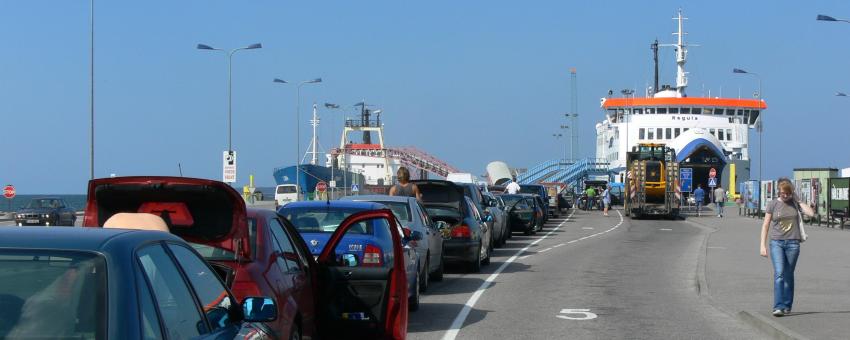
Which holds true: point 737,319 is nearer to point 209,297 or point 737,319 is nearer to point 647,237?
point 209,297

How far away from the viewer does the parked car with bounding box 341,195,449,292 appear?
48.1 feet

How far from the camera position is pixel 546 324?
12.1m

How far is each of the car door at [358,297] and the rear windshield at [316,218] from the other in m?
2.91

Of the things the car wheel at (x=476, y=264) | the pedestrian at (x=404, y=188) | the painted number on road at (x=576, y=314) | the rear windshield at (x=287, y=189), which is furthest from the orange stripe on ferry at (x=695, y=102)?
the painted number on road at (x=576, y=314)

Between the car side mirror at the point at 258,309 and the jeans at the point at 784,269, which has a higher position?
the car side mirror at the point at 258,309

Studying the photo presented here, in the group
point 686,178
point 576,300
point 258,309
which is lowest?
point 576,300

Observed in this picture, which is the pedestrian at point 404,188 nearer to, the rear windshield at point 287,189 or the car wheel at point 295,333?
the car wheel at point 295,333

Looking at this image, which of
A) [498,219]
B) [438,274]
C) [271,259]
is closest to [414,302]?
[438,274]

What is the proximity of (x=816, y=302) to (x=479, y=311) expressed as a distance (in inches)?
160

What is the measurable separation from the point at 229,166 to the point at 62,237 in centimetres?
3295

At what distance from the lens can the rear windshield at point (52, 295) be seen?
3980 millimetres

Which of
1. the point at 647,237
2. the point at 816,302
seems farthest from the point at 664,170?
the point at 816,302

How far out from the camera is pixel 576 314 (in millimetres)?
13008

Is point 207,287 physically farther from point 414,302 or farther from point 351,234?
point 414,302
